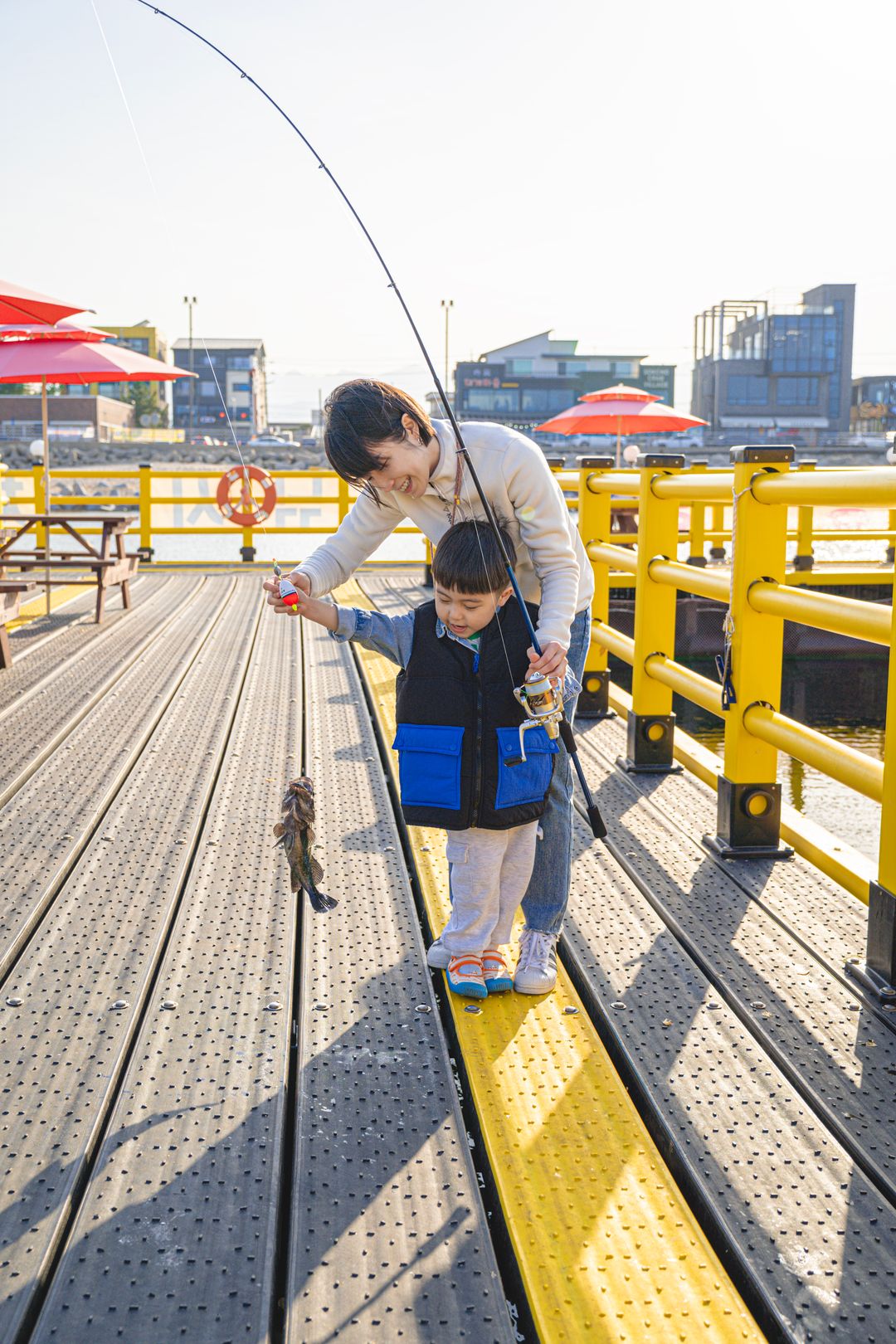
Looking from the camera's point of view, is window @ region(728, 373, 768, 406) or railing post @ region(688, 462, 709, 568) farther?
window @ region(728, 373, 768, 406)

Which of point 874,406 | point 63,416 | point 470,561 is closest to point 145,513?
point 470,561

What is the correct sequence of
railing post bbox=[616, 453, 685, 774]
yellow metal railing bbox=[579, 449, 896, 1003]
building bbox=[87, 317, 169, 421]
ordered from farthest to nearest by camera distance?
1. building bbox=[87, 317, 169, 421]
2. railing post bbox=[616, 453, 685, 774]
3. yellow metal railing bbox=[579, 449, 896, 1003]

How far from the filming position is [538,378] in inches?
4072

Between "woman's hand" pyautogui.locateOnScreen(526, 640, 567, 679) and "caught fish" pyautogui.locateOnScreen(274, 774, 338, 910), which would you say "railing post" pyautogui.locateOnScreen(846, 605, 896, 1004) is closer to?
"woman's hand" pyautogui.locateOnScreen(526, 640, 567, 679)

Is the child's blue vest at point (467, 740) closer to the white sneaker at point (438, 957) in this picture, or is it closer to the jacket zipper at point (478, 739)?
the jacket zipper at point (478, 739)

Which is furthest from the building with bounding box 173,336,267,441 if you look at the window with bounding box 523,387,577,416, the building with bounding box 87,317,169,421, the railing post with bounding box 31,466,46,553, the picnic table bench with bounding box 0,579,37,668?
the picnic table bench with bounding box 0,579,37,668

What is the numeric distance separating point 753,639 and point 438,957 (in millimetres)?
1387

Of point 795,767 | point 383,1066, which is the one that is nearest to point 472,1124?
point 383,1066

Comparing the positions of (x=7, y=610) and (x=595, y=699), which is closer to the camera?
(x=595, y=699)

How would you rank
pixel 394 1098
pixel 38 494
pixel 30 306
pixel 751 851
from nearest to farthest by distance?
pixel 394 1098, pixel 751 851, pixel 30 306, pixel 38 494

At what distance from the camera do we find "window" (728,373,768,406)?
10469 cm

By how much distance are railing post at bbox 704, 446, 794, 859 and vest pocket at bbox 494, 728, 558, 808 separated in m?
1.10

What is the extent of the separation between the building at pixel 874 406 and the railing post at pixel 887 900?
113 metres

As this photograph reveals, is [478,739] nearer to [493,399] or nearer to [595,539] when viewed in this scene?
[595,539]
